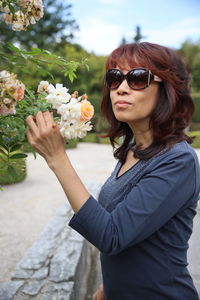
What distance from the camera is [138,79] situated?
1161mm

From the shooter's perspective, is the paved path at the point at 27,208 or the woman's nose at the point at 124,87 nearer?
the woman's nose at the point at 124,87

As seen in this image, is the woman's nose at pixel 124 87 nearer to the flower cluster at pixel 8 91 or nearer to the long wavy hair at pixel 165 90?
the long wavy hair at pixel 165 90

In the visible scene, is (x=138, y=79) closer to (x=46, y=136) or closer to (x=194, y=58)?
(x=46, y=136)

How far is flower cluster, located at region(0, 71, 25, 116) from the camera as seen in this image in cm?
94

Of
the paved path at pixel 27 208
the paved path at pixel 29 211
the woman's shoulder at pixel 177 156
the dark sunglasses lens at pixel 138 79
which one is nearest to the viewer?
the woman's shoulder at pixel 177 156

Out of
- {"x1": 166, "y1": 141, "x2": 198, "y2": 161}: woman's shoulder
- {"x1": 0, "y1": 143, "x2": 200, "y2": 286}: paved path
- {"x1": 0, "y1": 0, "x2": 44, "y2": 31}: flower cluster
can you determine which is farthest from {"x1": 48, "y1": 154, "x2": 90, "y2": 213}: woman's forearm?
{"x1": 0, "y1": 143, "x2": 200, "y2": 286}: paved path

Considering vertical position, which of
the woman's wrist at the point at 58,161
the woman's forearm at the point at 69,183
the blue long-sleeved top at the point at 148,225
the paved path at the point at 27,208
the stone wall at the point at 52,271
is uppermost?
the woman's wrist at the point at 58,161

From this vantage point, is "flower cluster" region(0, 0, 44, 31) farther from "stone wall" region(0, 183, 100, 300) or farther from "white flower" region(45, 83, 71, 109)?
"stone wall" region(0, 183, 100, 300)

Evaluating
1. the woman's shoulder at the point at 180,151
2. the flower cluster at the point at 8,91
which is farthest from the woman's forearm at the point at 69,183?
the woman's shoulder at the point at 180,151

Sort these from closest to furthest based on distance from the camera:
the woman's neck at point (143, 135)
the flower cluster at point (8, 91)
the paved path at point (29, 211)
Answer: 1. the flower cluster at point (8, 91)
2. the woman's neck at point (143, 135)
3. the paved path at point (29, 211)

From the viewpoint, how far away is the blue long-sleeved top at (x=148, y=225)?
1.00 meters

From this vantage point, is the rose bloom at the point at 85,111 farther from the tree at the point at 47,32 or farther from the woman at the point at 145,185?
the tree at the point at 47,32

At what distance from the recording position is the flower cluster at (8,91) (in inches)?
37.1

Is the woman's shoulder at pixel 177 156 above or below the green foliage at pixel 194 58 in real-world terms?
above
